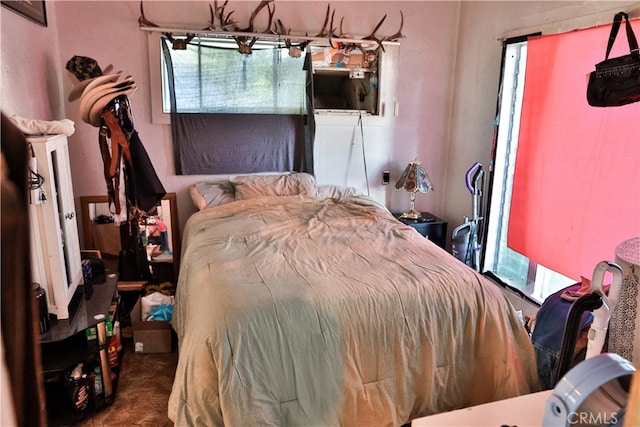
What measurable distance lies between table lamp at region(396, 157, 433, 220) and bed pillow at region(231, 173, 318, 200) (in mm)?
777

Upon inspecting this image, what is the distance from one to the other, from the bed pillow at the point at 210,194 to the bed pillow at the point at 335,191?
0.71m

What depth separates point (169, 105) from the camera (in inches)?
128

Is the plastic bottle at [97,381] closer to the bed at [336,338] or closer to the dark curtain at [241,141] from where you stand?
the bed at [336,338]

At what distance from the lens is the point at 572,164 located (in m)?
2.59

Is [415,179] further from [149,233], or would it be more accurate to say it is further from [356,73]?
[149,233]

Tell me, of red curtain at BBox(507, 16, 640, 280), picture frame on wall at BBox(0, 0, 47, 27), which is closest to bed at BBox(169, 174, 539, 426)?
red curtain at BBox(507, 16, 640, 280)

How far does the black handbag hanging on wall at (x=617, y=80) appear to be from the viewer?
1903mm

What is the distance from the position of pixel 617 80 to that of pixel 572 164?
726 millimetres

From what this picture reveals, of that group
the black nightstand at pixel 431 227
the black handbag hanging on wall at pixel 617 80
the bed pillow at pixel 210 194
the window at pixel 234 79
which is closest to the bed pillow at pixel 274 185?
the bed pillow at pixel 210 194

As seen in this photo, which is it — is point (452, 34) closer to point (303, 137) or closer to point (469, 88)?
point (469, 88)

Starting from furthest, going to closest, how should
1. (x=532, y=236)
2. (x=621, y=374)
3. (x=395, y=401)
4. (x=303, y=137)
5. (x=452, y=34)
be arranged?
(x=452, y=34), (x=303, y=137), (x=532, y=236), (x=395, y=401), (x=621, y=374)

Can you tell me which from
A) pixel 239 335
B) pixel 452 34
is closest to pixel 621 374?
pixel 239 335

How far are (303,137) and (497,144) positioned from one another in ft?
4.83

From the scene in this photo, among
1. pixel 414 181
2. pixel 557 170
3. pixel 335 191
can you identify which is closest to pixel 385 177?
pixel 414 181
